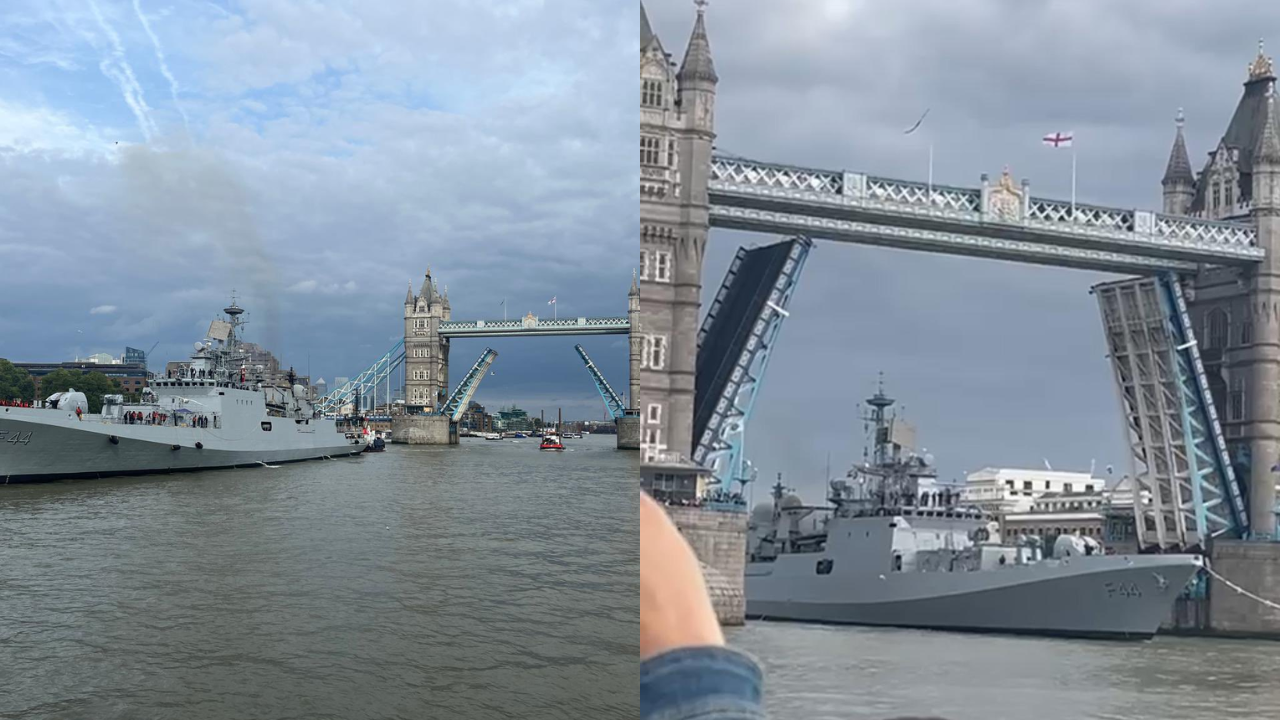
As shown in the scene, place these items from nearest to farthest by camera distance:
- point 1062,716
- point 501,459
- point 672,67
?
point 672,67 < point 1062,716 < point 501,459

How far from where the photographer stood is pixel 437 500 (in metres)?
21.5

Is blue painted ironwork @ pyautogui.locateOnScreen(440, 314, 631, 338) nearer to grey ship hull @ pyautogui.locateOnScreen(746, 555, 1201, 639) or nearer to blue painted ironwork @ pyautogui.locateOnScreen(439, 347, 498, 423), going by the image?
blue painted ironwork @ pyautogui.locateOnScreen(439, 347, 498, 423)

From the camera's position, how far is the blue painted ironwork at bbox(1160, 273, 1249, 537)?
21.1 m

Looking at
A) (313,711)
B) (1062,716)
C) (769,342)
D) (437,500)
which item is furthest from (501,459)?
(313,711)

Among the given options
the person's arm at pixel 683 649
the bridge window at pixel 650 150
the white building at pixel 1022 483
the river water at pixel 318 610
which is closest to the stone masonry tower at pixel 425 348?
the white building at pixel 1022 483

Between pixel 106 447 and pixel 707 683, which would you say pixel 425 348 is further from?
pixel 707 683

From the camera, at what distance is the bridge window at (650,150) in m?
12.9

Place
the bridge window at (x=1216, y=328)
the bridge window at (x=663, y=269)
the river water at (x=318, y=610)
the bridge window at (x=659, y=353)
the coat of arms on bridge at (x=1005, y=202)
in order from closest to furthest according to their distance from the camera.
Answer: the river water at (x=318, y=610) < the bridge window at (x=663, y=269) < the bridge window at (x=659, y=353) < the coat of arms on bridge at (x=1005, y=202) < the bridge window at (x=1216, y=328)

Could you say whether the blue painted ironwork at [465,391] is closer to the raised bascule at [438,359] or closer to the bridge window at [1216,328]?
the raised bascule at [438,359]

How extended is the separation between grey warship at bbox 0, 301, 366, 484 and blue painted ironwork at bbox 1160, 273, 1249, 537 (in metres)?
23.6

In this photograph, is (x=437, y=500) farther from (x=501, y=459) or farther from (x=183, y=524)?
(x=501, y=459)

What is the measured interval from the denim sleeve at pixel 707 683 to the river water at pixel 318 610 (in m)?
1.66

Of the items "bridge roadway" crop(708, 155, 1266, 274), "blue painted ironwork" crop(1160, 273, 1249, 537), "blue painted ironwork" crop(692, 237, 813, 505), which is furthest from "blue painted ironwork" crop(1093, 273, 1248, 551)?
"blue painted ironwork" crop(692, 237, 813, 505)

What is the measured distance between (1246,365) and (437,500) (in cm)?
1593
